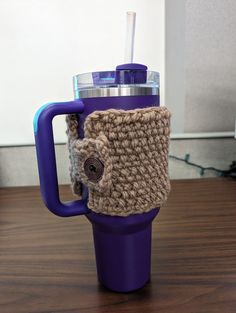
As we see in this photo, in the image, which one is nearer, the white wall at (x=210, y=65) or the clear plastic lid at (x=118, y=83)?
the clear plastic lid at (x=118, y=83)

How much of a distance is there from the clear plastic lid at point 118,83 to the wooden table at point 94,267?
0.67 feet

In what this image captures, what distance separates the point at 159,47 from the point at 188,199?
1.31ft

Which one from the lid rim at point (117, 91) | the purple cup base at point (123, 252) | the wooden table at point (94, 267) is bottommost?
the wooden table at point (94, 267)

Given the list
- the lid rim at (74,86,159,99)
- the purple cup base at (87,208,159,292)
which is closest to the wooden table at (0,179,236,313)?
the purple cup base at (87,208,159,292)

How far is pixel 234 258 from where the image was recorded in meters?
0.32

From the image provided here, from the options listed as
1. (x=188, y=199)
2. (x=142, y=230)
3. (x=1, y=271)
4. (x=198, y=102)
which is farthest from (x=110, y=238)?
(x=198, y=102)

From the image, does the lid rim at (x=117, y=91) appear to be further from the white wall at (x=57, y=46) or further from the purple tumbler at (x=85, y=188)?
the white wall at (x=57, y=46)

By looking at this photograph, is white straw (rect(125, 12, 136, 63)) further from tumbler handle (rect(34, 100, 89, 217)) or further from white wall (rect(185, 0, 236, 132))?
white wall (rect(185, 0, 236, 132))

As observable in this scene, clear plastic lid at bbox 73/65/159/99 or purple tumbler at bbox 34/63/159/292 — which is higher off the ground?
clear plastic lid at bbox 73/65/159/99

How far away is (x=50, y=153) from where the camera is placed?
9.9 inches

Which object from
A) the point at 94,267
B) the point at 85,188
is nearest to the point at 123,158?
the point at 85,188

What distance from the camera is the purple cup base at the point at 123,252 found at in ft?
0.87

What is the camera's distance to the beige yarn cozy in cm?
23

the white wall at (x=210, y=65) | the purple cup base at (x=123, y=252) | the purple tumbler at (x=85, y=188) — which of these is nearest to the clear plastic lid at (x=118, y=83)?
the purple tumbler at (x=85, y=188)
